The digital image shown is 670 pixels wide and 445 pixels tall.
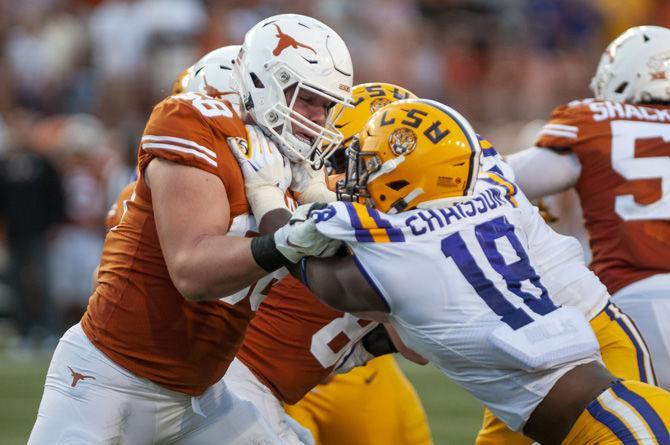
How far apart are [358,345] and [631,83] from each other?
1.67 meters

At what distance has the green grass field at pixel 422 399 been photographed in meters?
6.94

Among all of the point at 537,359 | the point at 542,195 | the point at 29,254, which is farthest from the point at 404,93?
the point at 29,254

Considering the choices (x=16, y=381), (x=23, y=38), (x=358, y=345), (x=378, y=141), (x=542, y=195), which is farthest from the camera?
(x=23, y=38)

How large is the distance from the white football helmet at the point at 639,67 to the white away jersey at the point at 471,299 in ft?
5.96

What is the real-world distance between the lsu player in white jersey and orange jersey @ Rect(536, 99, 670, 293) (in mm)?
A: 1395

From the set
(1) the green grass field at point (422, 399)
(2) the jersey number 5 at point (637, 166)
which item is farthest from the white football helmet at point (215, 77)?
(1) the green grass field at point (422, 399)

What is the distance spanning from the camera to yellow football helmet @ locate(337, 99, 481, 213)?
3.47 metres

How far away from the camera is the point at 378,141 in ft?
11.6

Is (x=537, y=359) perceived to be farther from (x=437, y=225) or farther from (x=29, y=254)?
(x=29, y=254)

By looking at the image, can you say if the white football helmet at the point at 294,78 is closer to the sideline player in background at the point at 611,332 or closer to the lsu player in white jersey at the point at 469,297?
the lsu player in white jersey at the point at 469,297

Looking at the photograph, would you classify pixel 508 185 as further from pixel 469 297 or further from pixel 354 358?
pixel 354 358

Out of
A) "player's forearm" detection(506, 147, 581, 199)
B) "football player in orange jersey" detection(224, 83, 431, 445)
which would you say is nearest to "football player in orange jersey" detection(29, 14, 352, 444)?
"football player in orange jersey" detection(224, 83, 431, 445)

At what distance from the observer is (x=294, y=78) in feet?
12.3

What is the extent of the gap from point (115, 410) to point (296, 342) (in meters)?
0.86
